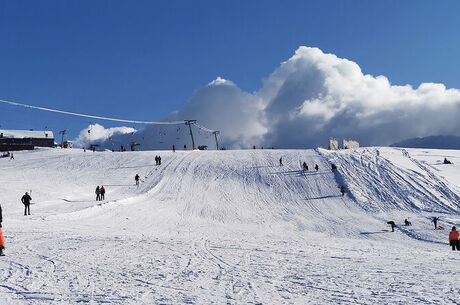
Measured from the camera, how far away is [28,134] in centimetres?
10494

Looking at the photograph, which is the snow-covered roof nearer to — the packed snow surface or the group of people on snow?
the packed snow surface

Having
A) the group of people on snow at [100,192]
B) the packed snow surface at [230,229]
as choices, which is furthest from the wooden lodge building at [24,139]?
the group of people on snow at [100,192]

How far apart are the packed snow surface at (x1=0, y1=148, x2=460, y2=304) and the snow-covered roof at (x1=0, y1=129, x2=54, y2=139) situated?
47.2 meters

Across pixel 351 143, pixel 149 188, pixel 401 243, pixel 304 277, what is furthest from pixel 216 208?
pixel 351 143

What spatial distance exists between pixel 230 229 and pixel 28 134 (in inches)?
3932

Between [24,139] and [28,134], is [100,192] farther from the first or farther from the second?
[28,134]

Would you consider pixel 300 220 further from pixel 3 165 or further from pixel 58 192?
pixel 3 165

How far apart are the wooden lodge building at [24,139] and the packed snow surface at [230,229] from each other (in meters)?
42.6

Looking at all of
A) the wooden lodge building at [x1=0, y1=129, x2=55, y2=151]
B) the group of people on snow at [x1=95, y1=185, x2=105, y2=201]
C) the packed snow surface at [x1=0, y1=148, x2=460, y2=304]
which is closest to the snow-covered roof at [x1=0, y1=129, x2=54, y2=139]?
the wooden lodge building at [x1=0, y1=129, x2=55, y2=151]

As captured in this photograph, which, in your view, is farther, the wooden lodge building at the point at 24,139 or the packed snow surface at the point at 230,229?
the wooden lodge building at the point at 24,139

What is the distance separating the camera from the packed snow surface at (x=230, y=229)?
759 centimetres

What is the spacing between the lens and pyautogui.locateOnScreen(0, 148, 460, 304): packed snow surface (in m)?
7.59

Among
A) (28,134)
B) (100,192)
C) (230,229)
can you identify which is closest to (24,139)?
(28,134)

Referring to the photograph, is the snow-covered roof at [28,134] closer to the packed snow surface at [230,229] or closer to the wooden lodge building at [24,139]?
the wooden lodge building at [24,139]
